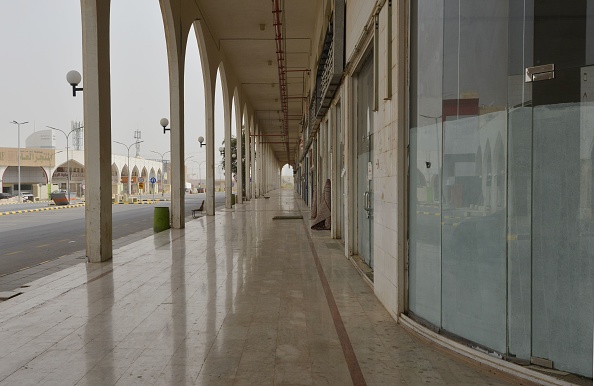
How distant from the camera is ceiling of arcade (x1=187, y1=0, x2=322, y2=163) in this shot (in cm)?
1786

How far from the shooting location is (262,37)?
69.8ft

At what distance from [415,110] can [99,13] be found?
6.84 meters

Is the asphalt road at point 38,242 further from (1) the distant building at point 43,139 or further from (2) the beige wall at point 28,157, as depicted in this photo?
(1) the distant building at point 43,139

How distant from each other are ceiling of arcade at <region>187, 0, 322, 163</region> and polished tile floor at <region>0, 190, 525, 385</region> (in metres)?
9.73

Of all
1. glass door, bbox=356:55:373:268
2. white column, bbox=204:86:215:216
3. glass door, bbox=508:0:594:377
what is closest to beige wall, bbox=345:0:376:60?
glass door, bbox=356:55:373:268

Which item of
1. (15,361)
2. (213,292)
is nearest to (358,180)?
(213,292)

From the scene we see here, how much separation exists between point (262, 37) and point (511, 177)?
62.0 ft

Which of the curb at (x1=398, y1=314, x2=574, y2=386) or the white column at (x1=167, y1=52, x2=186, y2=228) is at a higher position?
the white column at (x1=167, y1=52, x2=186, y2=228)

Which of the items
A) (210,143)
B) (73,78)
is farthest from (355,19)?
(210,143)

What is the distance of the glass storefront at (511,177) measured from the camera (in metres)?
3.39

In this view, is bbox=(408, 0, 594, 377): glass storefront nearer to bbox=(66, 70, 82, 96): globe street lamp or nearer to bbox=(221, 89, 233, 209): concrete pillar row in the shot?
bbox=(66, 70, 82, 96): globe street lamp

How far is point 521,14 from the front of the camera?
3.68 m

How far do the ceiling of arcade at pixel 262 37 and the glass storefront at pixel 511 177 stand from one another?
35.5 feet

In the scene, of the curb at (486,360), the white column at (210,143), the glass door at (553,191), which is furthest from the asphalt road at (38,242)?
the glass door at (553,191)
